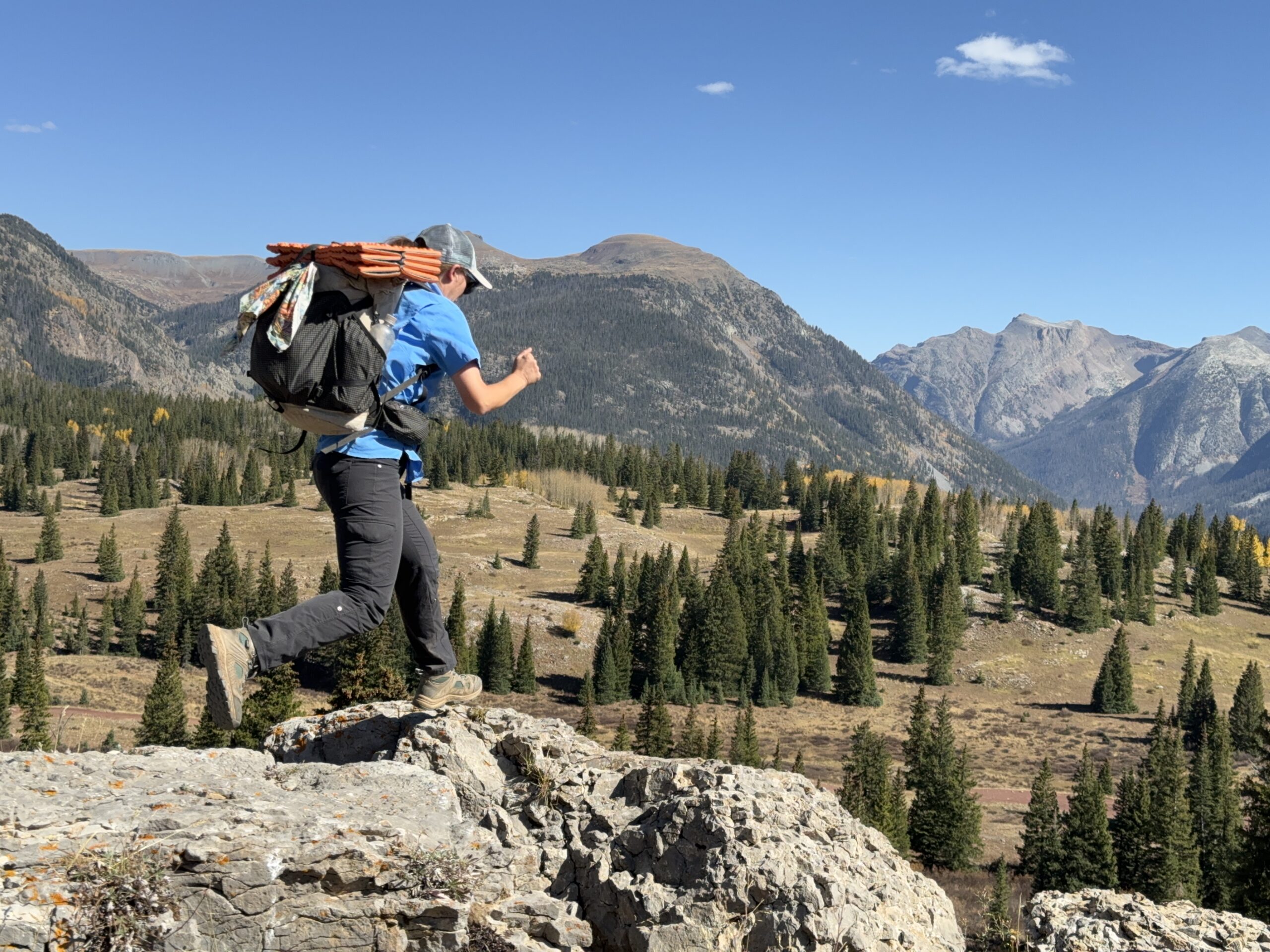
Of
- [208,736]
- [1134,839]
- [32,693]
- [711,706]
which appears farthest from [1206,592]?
[208,736]

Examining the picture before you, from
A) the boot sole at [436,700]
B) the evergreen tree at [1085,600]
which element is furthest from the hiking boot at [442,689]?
the evergreen tree at [1085,600]

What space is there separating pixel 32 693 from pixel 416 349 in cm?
7537

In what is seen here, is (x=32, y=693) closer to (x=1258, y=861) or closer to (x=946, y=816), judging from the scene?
(x=946, y=816)

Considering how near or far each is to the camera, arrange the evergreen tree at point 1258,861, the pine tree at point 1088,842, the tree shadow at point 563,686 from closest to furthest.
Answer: the evergreen tree at point 1258,861 < the pine tree at point 1088,842 < the tree shadow at point 563,686

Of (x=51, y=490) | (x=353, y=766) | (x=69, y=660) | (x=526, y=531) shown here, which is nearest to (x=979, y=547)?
(x=526, y=531)

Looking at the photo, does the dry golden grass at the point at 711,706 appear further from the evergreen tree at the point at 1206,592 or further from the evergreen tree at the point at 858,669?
the evergreen tree at the point at 1206,592

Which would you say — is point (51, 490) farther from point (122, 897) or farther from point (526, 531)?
point (122, 897)

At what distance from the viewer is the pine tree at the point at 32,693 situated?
64.9m

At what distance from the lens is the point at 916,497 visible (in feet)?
619

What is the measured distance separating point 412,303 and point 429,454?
191714 millimetres

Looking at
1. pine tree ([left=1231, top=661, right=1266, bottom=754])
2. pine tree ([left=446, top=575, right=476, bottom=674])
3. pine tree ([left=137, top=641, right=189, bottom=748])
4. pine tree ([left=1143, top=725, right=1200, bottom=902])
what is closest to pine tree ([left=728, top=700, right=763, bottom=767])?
pine tree ([left=1143, top=725, right=1200, bottom=902])

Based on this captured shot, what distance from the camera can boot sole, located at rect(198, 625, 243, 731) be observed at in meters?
6.51

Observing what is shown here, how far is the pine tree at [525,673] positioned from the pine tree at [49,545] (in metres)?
64.8

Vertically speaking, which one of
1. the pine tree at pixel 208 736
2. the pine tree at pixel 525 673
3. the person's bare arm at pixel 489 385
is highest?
the person's bare arm at pixel 489 385
